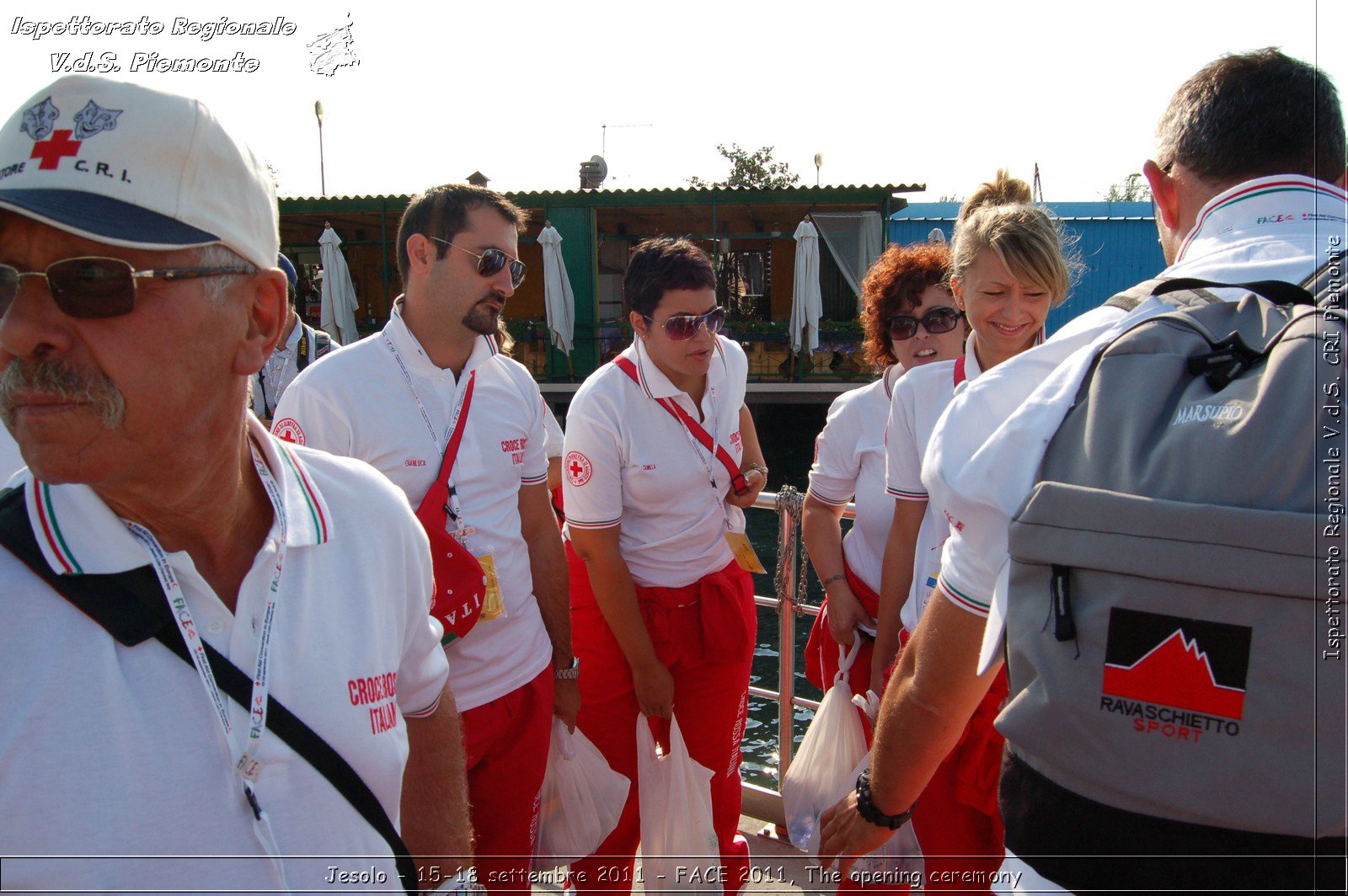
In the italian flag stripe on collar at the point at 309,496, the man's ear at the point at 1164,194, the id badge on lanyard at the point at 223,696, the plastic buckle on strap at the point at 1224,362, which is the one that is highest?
the man's ear at the point at 1164,194

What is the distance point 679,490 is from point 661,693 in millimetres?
722

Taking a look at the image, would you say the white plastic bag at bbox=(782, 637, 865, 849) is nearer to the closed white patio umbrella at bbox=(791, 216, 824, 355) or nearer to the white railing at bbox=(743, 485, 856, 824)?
the white railing at bbox=(743, 485, 856, 824)

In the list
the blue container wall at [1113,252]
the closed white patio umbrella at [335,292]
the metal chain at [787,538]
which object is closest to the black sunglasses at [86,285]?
the metal chain at [787,538]

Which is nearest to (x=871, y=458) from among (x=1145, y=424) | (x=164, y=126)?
(x=1145, y=424)

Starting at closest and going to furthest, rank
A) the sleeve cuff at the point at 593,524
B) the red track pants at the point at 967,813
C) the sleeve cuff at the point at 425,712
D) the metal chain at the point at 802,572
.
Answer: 1. the sleeve cuff at the point at 425,712
2. the red track pants at the point at 967,813
3. the sleeve cuff at the point at 593,524
4. the metal chain at the point at 802,572

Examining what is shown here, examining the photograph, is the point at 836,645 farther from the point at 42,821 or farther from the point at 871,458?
the point at 42,821

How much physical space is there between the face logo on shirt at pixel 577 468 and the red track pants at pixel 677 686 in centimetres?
37

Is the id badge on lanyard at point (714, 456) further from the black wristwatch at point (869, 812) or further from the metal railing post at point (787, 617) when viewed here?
the black wristwatch at point (869, 812)

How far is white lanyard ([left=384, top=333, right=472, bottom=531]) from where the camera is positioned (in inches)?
102

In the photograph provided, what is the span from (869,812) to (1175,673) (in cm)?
91

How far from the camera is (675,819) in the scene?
298 cm

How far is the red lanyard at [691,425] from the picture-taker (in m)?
3.16

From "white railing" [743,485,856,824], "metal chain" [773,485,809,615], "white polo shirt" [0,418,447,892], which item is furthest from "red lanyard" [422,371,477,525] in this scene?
"metal chain" [773,485,809,615]

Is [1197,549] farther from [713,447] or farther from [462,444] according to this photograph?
[713,447]
